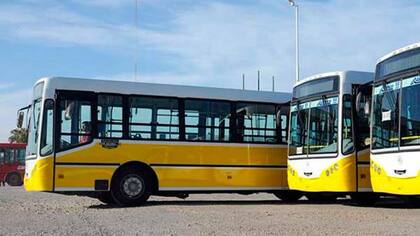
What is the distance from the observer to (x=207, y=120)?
16906 millimetres

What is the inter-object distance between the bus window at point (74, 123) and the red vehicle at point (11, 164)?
82.2 ft

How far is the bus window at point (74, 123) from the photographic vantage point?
50.6ft

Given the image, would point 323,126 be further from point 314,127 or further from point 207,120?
point 207,120

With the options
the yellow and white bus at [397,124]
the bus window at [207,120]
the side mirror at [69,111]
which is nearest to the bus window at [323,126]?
the yellow and white bus at [397,124]

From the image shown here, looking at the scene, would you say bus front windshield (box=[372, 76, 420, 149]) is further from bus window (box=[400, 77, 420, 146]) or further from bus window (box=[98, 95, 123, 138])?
bus window (box=[98, 95, 123, 138])

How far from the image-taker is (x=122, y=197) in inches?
624

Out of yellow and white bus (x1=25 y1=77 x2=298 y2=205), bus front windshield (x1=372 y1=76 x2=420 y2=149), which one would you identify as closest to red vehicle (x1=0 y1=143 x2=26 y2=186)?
yellow and white bus (x1=25 y1=77 x2=298 y2=205)

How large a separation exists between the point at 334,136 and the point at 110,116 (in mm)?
5604

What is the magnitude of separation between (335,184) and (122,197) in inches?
207

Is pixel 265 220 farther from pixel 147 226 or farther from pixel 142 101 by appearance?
pixel 142 101

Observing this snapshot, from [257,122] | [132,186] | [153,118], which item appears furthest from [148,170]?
[257,122]

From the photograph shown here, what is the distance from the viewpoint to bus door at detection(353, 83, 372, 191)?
1508 centimetres

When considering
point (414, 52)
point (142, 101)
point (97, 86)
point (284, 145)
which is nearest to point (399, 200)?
point (284, 145)

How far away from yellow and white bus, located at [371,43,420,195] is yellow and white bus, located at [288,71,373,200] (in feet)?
3.12
